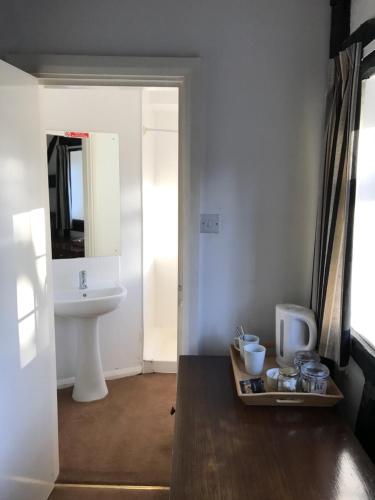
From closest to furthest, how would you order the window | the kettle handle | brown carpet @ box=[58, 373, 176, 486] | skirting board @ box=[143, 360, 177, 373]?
the window < the kettle handle < brown carpet @ box=[58, 373, 176, 486] < skirting board @ box=[143, 360, 177, 373]

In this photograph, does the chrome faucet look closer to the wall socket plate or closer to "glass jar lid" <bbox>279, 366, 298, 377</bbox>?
the wall socket plate

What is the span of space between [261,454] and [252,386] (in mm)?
297

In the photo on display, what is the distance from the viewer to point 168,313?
391 centimetres

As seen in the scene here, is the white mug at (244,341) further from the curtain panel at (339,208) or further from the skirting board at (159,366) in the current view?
the skirting board at (159,366)

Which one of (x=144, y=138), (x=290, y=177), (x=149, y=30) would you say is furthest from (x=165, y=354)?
(x=149, y=30)

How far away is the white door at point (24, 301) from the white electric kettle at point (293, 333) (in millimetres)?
1057

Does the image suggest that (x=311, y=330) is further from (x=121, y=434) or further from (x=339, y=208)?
(x=121, y=434)

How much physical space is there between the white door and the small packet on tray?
0.90m

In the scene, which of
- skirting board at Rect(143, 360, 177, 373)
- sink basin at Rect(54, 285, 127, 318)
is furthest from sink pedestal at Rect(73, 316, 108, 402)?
skirting board at Rect(143, 360, 177, 373)

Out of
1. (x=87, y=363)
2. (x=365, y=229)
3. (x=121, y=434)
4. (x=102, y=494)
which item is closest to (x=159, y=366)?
(x=87, y=363)

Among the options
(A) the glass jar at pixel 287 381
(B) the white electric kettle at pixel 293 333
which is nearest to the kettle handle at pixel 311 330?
(B) the white electric kettle at pixel 293 333

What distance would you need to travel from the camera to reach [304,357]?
1.56 metres

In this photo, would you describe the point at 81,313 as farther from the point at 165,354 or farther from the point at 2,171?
the point at 2,171

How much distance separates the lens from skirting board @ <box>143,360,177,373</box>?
11.0 ft
